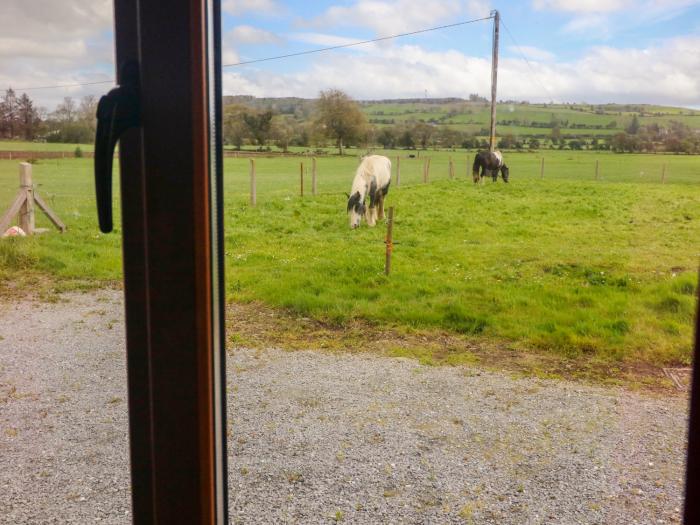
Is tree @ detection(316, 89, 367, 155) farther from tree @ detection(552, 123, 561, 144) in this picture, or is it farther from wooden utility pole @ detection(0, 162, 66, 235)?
wooden utility pole @ detection(0, 162, 66, 235)

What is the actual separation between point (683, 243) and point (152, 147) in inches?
28.0

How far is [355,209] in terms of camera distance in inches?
62.4

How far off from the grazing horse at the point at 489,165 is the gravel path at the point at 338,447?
1.39ft

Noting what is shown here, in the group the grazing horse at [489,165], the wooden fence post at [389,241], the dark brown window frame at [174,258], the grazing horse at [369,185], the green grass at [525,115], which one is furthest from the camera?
the wooden fence post at [389,241]

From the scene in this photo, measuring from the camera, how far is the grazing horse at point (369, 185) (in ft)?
3.67

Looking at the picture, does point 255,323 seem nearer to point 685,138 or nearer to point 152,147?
point 152,147

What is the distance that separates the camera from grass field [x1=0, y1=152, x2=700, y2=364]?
853mm

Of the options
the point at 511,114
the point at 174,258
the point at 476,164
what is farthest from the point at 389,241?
the point at 174,258

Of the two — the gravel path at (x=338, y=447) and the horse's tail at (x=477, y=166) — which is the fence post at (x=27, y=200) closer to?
the gravel path at (x=338, y=447)

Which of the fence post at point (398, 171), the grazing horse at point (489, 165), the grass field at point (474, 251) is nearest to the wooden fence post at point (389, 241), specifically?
the grass field at point (474, 251)

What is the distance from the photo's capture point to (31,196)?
97 cm

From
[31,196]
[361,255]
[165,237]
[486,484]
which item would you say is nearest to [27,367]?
[31,196]

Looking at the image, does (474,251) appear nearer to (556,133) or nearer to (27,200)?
(556,133)

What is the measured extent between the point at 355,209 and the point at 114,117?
3.56 feet
